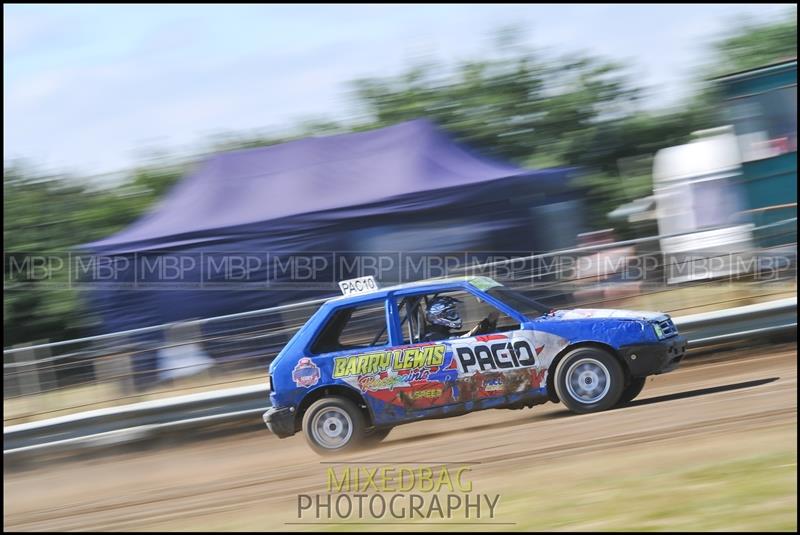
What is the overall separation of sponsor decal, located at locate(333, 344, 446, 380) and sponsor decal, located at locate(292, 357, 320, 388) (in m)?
0.19

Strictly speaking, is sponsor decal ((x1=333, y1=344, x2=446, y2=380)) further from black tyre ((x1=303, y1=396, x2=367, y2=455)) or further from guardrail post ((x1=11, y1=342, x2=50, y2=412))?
guardrail post ((x1=11, y1=342, x2=50, y2=412))

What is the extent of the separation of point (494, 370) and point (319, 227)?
568 cm

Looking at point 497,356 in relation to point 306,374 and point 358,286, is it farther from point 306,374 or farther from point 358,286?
point 306,374

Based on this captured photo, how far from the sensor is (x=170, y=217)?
46.2ft

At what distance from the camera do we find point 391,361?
8.42 m

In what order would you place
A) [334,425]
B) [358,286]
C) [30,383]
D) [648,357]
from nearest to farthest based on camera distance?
1. [648,357]
2. [334,425]
3. [358,286]
4. [30,383]

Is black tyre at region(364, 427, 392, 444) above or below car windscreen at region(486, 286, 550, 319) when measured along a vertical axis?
below

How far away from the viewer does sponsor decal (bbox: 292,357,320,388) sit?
8.53 meters

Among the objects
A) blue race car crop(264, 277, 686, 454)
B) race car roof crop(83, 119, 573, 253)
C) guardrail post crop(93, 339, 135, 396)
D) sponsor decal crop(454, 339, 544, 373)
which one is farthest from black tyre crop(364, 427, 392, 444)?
race car roof crop(83, 119, 573, 253)

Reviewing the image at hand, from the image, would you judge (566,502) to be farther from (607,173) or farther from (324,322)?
(607,173)

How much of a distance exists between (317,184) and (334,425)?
6.26 meters

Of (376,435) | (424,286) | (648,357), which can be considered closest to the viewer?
(648,357)

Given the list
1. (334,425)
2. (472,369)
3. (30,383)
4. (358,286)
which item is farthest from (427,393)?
(30,383)

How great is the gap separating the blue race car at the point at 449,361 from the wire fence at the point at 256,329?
177 centimetres
